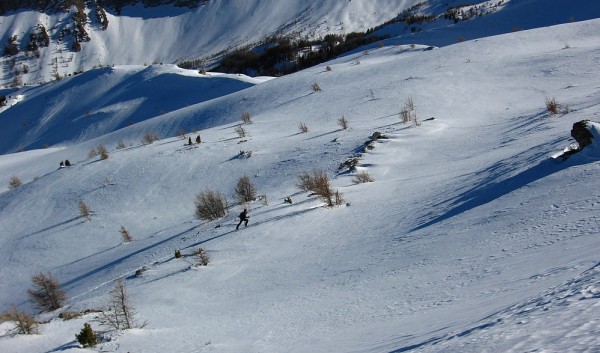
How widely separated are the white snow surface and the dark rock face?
6.1 inches

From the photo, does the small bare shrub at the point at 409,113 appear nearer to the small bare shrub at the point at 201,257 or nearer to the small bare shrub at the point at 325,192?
the small bare shrub at the point at 325,192

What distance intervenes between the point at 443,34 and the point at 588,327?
25.3m

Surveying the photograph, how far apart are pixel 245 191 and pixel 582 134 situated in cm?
595

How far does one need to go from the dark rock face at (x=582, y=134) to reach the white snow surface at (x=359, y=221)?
0.51 feet

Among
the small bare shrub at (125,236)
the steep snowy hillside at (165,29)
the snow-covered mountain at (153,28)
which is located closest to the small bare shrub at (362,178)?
the small bare shrub at (125,236)

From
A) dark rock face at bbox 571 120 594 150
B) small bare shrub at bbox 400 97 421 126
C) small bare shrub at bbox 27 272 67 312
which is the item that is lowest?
small bare shrub at bbox 27 272 67 312

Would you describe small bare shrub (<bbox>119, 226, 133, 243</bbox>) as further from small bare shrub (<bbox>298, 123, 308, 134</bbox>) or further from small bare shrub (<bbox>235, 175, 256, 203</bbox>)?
small bare shrub (<bbox>298, 123, 308, 134</bbox>)

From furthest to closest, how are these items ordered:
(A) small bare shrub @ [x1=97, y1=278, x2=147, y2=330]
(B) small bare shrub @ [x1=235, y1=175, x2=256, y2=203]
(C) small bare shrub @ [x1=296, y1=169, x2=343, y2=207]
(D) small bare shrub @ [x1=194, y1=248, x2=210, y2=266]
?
1. (B) small bare shrub @ [x1=235, y1=175, x2=256, y2=203]
2. (C) small bare shrub @ [x1=296, y1=169, x2=343, y2=207]
3. (D) small bare shrub @ [x1=194, y1=248, x2=210, y2=266]
4. (A) small bare shrub @ [x1=97, y1=278, x2=147, y2=330]

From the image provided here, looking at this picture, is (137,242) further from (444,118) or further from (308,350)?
(444,118)

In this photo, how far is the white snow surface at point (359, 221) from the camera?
3896mm

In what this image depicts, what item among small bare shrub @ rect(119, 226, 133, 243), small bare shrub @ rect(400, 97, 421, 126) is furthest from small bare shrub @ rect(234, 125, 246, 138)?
small bare shrub @ rect(119, 226, 133, 243)

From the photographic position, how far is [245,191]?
1024cm

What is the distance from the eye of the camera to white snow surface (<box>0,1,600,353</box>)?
12.8 ft

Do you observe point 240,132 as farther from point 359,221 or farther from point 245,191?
point 359,221
